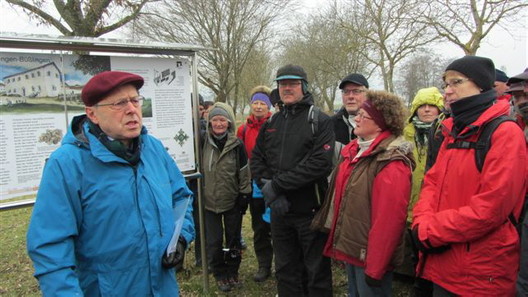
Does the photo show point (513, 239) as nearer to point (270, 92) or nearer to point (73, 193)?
point (73, 193)

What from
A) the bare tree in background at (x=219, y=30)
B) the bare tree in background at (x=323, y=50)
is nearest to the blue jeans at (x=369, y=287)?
the bare tree in background at (x=219, y=30)

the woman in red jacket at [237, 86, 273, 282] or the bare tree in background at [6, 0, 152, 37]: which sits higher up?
the bare tree in background at [6, 0, 152, 37]

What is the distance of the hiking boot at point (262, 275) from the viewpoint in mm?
4266

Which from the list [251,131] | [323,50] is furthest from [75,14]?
[323,50]

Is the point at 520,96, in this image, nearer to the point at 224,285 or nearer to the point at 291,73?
the point at 291,73

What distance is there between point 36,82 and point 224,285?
2.69 m

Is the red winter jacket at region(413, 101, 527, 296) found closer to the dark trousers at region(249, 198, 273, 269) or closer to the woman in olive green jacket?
the woman in olive green jacket

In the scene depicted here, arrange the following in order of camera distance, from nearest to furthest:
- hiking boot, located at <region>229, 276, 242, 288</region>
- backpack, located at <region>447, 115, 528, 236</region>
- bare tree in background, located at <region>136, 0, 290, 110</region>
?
backpack, located at <region>447, 115, 528, 236</region> < hiking boot, located at <region>229, 276, 242, 288</region> < bare tree in background, located at <region>136, 0, 290, 110</region>

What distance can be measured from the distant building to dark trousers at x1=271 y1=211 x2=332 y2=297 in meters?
2.12

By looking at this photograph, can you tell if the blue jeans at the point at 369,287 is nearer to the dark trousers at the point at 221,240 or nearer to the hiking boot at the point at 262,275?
the dark trousers at the point at 221,240

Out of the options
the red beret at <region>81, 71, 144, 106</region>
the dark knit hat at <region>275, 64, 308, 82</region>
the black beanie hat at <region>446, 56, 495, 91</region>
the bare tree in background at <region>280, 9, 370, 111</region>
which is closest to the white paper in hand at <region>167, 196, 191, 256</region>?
the red beret at <region>81, 71, 144, 106</region>

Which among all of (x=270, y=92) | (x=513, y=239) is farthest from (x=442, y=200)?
(x=270, y=92)

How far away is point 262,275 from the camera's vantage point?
4293mm

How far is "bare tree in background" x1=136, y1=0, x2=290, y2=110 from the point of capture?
54.4ft
